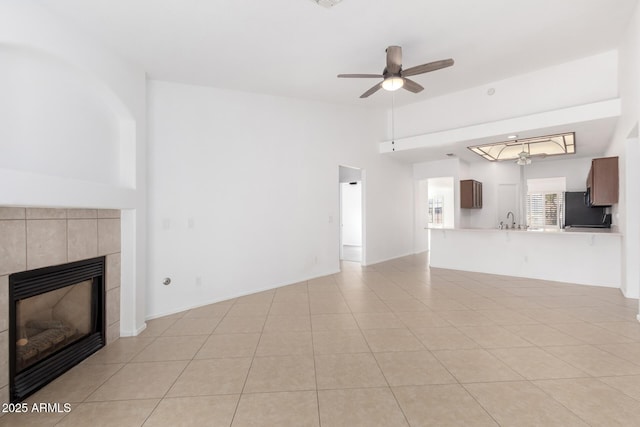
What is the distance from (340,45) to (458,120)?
3.35 meters

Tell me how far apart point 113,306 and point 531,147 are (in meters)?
8.27

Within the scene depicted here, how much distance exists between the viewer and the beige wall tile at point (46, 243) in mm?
2273

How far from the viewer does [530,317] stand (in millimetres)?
3578

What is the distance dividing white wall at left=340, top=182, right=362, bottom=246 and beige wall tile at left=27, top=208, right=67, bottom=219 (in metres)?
8.62

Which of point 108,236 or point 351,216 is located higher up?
point 351,216

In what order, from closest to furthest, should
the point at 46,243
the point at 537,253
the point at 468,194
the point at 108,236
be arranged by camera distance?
the point at 46,243 → the point at 108,236 → the point at 537,253 → the point at 468,194

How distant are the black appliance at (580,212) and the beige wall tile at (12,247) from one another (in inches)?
362

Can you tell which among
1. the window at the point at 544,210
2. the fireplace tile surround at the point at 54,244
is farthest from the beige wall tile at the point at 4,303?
the window at the point at 544,210

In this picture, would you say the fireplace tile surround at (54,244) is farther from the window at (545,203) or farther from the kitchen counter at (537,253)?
the window at (545,203)

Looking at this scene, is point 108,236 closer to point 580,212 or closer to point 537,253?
point 537,253

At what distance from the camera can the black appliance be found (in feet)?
21.5

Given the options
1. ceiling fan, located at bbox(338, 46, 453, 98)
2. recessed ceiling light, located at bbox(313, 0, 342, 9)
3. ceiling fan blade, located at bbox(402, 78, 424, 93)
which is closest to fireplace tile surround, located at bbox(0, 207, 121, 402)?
recessed ceiling light, located at bbox(313, 0, 342, 9)

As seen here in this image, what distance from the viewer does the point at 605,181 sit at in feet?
15.3

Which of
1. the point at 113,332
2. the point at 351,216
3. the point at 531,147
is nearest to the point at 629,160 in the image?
the point at 531,147
